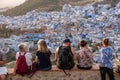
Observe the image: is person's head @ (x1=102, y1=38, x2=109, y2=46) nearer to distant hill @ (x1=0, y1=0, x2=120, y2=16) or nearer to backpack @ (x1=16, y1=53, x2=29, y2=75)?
backpack @ (x1=16, y1=53, x2=29, y2=75)

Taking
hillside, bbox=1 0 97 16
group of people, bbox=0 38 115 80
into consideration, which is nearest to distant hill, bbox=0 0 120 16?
hillside, bbox=1 0 97 16

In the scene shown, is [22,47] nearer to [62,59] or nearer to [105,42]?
[62,59]

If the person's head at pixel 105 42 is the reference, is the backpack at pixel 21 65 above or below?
below

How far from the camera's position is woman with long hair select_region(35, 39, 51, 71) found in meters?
6.18

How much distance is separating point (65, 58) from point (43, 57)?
0.40m

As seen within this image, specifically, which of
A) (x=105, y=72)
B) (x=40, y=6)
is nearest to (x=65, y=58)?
(x=105, y=72)

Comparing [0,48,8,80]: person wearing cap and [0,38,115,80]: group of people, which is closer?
[0,48,8,80]: person wearing cap

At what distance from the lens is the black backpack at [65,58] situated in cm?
622

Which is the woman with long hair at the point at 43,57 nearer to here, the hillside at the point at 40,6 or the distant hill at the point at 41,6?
the distant hill at the point at 41,6

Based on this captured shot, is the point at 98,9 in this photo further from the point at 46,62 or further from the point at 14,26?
the point at 46,62

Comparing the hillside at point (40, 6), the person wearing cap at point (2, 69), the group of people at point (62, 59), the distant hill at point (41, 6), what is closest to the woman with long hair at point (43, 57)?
the group of people at point (62, 59)

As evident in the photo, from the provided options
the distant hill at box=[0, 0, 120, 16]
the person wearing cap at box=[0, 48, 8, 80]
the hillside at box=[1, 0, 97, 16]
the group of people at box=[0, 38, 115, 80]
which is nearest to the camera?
the person wearing cap at box=[0, 48, 8, 80]

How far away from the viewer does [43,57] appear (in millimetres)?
6254

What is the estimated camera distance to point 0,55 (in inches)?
240
